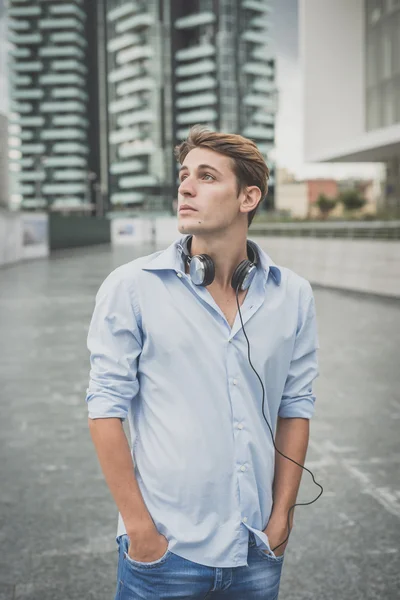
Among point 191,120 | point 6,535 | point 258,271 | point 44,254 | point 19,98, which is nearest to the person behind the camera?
point 258,271

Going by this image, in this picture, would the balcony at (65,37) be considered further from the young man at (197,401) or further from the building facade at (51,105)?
the young man at (197,401)

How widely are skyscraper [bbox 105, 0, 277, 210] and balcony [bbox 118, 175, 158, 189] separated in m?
0.16

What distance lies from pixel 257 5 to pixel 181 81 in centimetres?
1883

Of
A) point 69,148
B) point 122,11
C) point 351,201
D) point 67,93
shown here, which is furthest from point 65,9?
point 351,201

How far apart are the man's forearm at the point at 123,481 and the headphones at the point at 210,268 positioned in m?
0.43

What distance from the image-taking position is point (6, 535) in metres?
4.27

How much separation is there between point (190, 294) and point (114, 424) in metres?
0.38

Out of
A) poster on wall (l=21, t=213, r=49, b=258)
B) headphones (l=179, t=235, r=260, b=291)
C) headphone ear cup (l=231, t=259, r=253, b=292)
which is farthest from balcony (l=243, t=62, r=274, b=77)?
headphone ear cup (l=231, t=259, r=253, b=292)

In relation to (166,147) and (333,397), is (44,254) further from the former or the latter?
(166,147)

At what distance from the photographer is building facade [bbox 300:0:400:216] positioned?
101 ft

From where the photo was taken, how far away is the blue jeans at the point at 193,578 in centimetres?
197

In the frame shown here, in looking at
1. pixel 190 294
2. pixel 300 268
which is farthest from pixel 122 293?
pixel 300 268

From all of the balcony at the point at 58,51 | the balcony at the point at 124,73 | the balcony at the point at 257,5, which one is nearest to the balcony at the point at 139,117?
the balcony at the point at 124,73

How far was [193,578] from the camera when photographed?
198 cm
